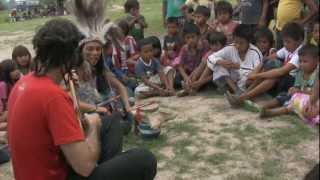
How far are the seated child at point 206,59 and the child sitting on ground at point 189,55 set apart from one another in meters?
0.18

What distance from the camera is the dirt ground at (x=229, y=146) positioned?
3.98 meters

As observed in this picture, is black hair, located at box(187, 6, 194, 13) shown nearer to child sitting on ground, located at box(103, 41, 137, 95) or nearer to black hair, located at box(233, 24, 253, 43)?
child sitting on ground, located at box(103, 41, 137, 95)

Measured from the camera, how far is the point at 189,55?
6547mm

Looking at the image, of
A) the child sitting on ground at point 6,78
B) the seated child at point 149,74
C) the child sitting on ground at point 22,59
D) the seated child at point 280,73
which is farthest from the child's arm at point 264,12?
the child sitting on ground at point 6,78

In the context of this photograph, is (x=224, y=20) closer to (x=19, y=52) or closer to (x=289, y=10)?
(x=289, y=10)

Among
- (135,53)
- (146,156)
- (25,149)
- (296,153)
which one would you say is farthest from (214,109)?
(25,149)

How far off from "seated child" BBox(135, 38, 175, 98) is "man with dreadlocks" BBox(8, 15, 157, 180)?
3483mm

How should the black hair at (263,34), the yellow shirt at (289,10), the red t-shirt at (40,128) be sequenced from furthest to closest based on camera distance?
the yellow shirt at (289,10) < the black hair at (263,34) < the red t-shirt at (40,128)

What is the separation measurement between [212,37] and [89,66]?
80.4 inches

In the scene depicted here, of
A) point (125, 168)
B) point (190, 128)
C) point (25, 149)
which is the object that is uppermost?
point (25, 149)

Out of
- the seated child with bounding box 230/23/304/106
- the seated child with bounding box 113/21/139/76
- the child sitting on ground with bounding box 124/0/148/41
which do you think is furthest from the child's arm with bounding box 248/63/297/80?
the child sitting on ground with bounding box 124/0/148/41

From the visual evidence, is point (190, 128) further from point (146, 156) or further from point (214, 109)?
point (146, 156)

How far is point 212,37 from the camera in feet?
20.4

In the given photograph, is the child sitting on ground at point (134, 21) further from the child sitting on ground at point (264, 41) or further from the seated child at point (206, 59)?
the child sitting on ground at point (264, 41)
